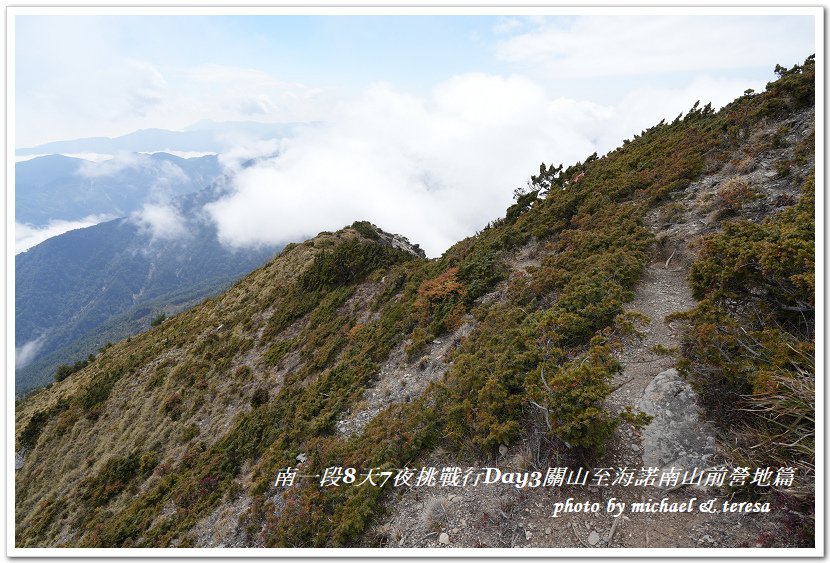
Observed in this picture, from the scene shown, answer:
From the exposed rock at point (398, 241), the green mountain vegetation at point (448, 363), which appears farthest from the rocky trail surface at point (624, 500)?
the exposed rock at point (398, 241)

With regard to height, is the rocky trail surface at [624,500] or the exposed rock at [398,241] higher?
the exposed rock at [398,241]

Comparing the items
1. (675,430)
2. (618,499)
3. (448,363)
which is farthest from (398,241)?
(618,499)

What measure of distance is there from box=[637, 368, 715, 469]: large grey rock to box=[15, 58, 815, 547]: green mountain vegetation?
0.97 feet

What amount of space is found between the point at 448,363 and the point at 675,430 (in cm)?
699

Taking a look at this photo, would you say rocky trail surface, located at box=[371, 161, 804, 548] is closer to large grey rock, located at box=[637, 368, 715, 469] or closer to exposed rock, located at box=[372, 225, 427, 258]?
large grey rock, located at box=[637, 368, 715, 469]

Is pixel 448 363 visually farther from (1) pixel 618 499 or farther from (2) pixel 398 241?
(2) pixel 398 241

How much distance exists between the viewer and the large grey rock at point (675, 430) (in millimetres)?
5754

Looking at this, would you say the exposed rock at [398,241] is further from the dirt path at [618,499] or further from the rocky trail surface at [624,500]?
the dirt path at [618,499]

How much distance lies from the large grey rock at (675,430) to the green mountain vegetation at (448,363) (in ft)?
0.97

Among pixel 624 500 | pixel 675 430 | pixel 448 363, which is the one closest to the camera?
pixel 624 500

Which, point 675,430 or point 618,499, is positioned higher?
point 675,430

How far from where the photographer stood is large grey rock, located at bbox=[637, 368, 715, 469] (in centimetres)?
575

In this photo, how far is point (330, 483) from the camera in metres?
9.30

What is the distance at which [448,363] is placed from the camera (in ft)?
40.4
